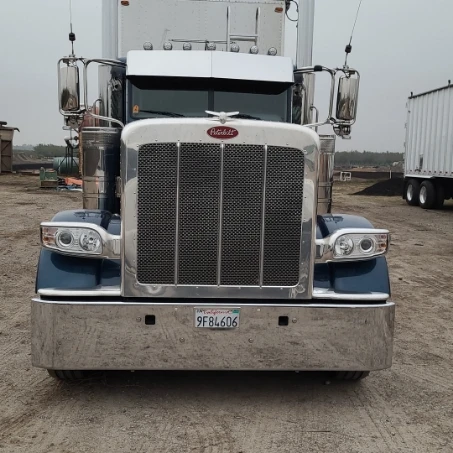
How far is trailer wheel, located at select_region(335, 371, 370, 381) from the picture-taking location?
460 centimetres

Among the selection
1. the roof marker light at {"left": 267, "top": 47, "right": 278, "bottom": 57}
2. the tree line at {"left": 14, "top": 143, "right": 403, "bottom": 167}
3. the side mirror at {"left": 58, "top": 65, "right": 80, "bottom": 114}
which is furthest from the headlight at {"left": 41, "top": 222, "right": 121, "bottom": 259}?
the tree line at {"left": 14, "top": 143, "right": 403, "bottom": 167}

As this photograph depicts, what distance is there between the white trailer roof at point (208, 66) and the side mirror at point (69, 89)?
60cm

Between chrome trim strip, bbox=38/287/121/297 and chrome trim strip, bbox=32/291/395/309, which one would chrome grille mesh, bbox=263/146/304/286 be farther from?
chrome trim strip, bbox=38/287/121/297

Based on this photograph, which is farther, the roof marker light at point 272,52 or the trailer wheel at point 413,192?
the trailer wheel at point 413,192

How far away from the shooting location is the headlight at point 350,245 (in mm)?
4277

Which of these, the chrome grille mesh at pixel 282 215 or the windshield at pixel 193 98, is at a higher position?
the windshield at pixel 193 98

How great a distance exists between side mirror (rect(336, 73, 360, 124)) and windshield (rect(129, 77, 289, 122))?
58 cm

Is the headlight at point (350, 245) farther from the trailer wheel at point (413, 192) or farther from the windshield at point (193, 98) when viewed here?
the trailer wheel at point (413, 192)

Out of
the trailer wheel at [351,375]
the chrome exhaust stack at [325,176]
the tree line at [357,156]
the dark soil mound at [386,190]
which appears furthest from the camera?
the tree line at [357,156]

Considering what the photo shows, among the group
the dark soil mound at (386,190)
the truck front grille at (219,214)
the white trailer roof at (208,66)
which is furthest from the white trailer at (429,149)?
the truck front grille at (219,214)

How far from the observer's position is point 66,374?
177 inches

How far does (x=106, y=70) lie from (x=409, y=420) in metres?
4.02

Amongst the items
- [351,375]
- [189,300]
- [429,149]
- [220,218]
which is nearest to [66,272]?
[189,300]

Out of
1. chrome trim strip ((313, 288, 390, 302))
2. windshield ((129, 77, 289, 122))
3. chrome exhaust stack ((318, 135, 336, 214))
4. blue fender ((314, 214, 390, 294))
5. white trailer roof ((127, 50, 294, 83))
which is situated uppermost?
white trailer roof ((127, 50, 294, 83))
